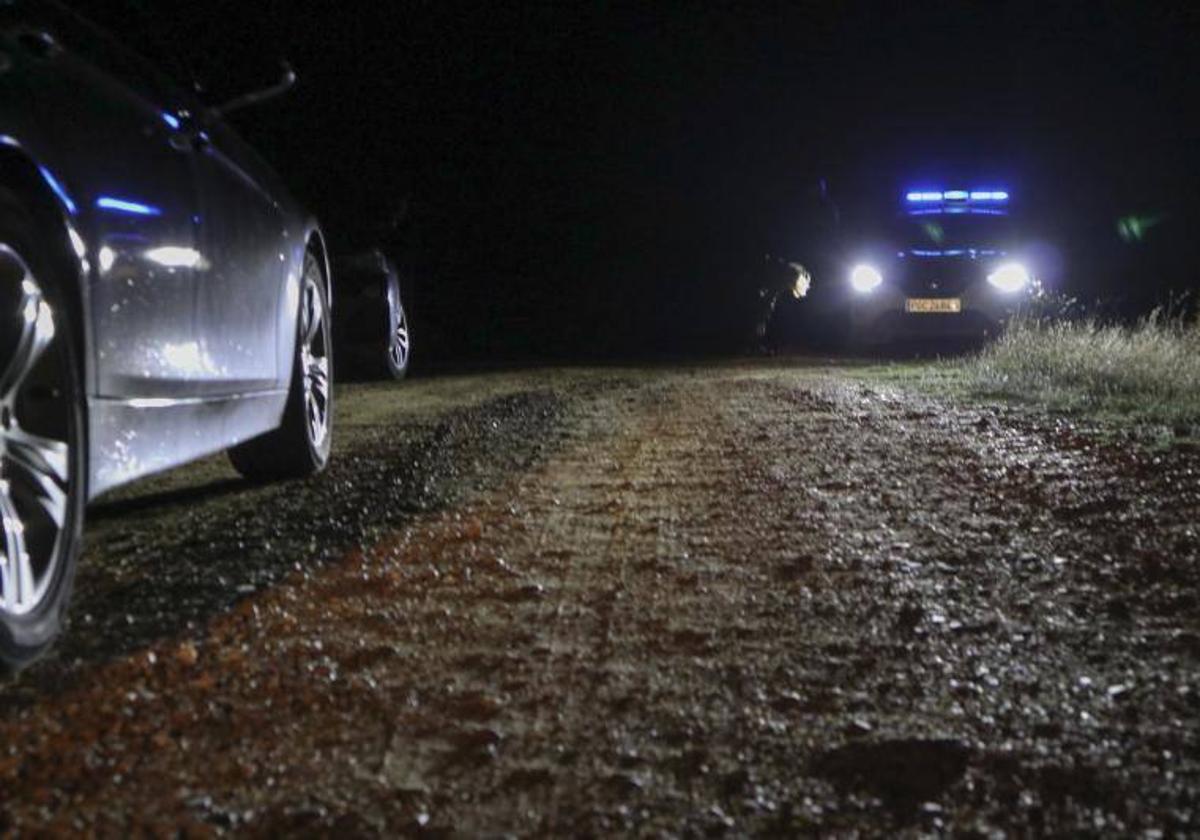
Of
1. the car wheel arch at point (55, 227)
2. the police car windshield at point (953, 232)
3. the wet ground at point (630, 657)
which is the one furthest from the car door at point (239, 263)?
the police car windshield at point (953, 232)

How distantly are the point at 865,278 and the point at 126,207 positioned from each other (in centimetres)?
1466

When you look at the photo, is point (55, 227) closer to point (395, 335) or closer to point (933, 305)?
point (395, 335)

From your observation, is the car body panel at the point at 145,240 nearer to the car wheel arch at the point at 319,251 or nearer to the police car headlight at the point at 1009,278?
the car wheel arch at the point at 319,251

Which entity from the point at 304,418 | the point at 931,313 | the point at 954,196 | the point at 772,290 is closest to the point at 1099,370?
the point at 304,418

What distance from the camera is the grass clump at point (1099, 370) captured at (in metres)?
7.87

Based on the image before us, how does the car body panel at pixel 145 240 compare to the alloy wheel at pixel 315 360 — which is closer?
the car body panel at pixel 145 240

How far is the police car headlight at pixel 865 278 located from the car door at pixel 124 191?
547 inches

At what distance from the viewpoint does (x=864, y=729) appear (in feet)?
8.50

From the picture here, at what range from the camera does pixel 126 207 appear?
3395 mm

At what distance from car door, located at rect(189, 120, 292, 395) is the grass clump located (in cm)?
480

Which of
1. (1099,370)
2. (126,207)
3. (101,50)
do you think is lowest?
(1099,370)

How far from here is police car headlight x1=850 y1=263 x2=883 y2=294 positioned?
56.1 ft

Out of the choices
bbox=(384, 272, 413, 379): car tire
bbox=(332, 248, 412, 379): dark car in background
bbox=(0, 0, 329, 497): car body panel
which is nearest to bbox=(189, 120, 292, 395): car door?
bbox=(0, 0, 329, 497): car body panel

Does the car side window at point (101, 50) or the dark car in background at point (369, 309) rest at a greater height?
the car side window at point (101, 50)
